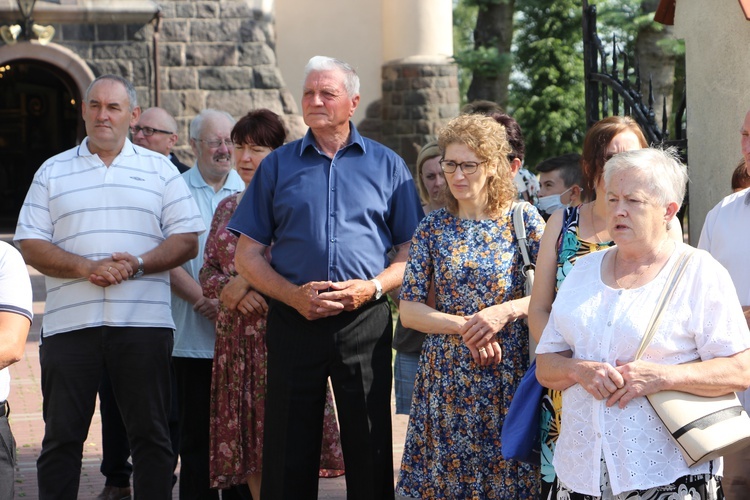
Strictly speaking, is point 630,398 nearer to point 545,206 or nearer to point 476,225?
point 476,225

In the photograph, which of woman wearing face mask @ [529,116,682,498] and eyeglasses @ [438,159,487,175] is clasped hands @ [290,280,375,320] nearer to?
eyeglasses @ [438,159,487,175]

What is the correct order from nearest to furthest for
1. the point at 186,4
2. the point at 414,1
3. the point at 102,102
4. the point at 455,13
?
1. the point at 102,102
2. the point at 186,4
3. the point at 414,1
4. the point at 455,13

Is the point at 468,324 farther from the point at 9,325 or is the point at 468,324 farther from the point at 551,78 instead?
the point at 551,78

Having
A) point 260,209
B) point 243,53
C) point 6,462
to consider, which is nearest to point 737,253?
point 260,209

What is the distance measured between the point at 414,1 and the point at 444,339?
1543 cm

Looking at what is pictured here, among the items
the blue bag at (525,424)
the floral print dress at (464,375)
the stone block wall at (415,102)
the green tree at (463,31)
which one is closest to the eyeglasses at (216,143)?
the floral print dress at (464,375)

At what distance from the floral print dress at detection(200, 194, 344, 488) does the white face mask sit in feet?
5.37

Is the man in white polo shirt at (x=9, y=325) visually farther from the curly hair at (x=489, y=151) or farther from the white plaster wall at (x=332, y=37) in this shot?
the white plaster wall at (x=332, y=37)

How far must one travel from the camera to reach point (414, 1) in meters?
19.2

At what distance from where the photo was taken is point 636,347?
3498 millimetres

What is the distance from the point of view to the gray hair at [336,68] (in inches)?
186

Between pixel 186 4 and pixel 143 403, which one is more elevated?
pixel 186 4

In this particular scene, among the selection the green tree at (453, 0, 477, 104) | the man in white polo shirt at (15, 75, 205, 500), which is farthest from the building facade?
the green tree at (453, 0, 477, 104)

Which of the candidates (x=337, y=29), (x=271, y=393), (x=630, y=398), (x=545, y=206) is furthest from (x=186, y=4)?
(x=630, y=398)
